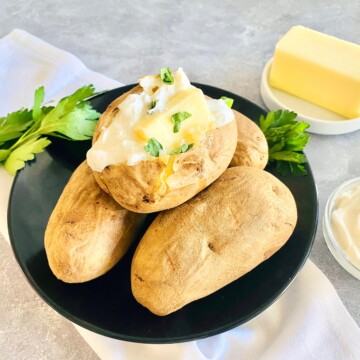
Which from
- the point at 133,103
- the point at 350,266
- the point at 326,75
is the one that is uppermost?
the point at 133,103

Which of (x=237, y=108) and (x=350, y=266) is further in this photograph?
(x=237, y=108)

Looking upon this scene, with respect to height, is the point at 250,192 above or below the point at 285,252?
above

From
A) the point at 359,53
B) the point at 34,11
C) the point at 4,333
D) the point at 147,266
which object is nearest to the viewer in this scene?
the point at 147,266

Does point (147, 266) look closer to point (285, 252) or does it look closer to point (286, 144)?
point (285, 252)

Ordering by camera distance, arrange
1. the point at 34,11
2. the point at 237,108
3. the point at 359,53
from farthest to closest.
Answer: the point at 34,11 < the point at 359,53 < the point at 237,108

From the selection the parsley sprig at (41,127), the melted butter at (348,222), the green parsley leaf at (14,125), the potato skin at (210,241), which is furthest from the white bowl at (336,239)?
the green parsley leaf at (14,125)

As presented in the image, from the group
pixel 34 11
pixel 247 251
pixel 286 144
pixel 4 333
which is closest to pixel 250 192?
pixel 247 251

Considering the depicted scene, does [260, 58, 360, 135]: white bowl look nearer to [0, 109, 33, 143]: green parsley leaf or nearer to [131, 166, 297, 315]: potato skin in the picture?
[131, 166, 297, 315]: potato skin
